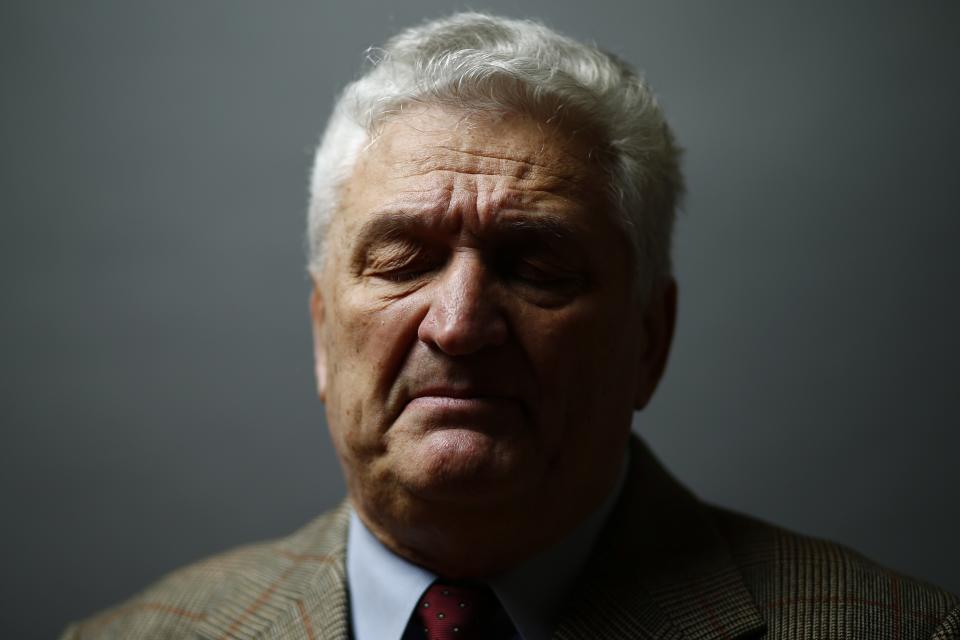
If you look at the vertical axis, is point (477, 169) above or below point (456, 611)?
Result: above

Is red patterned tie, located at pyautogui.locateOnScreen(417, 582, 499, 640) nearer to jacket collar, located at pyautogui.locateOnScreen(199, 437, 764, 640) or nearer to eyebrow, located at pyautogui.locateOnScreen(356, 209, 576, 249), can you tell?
jacket collar, located at pyautogui.locateOnScreen(199, 437, 764, 640)

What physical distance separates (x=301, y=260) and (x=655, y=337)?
3.40ft

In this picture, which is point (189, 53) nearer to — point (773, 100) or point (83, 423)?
point (83, 423)

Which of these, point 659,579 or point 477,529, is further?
point 659,579

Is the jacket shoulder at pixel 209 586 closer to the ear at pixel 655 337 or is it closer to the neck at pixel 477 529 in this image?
the neck at pixel 477 529

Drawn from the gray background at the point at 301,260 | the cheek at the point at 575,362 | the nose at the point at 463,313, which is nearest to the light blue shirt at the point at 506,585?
the cheek at the point at 575,362

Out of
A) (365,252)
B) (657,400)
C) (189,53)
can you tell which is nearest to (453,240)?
(365,252)

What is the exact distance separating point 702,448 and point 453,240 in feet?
3.66

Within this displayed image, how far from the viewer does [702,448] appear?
231 cm

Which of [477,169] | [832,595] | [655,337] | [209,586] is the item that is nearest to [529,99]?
[477,169]

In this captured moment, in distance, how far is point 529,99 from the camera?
5.25ft

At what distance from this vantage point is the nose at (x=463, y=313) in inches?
56.9

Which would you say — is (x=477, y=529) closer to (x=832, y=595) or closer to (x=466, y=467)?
(x=466, y=467)

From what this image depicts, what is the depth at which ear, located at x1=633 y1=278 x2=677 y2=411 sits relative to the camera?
1.74 metres
